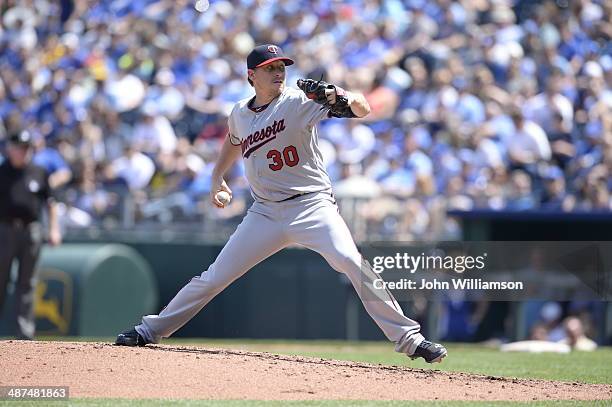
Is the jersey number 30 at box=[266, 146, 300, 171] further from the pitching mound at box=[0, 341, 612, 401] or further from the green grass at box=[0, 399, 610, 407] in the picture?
the green grass at box=[0, 399, 610, 407]

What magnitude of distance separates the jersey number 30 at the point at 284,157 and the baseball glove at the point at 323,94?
0.43 m

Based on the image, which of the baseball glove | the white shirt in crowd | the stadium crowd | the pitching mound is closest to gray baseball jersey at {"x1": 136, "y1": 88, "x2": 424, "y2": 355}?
the baseball glove

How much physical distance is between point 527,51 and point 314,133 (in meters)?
10.2

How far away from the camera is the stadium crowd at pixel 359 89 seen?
566 inches

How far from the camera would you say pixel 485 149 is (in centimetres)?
1490

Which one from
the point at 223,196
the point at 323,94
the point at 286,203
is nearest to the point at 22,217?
the point at 223,196

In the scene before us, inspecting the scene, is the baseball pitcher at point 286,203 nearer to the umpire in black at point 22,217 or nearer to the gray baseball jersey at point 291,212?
the gray baseball jersey at point 291,212

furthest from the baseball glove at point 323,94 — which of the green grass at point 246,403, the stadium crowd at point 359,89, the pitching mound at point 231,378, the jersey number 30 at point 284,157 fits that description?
the stadium crowd at point 359,89

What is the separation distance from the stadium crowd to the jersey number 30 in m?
6.30

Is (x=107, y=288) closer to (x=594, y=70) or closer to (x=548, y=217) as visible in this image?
(x=548, y=217)

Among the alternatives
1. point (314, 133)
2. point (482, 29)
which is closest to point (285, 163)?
point (314, 133)

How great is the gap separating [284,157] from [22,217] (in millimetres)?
5501

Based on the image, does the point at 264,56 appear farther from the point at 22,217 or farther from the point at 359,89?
the point at 359,89

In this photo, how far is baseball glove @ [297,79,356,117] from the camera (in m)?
6.80
